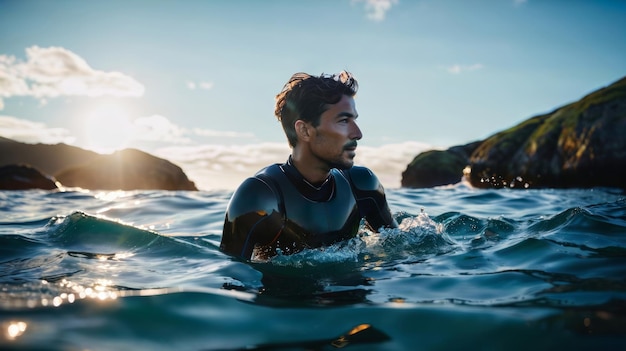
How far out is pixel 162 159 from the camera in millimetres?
26281

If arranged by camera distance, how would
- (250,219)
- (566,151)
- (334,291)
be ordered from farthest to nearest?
(566,151), (250,219), (334,291)

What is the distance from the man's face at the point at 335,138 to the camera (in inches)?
189

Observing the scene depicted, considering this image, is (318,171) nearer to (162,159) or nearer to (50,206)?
(50,206)

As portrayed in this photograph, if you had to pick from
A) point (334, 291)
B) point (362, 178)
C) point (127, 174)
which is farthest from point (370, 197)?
point (127, 174)

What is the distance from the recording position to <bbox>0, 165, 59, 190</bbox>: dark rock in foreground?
20422 mm

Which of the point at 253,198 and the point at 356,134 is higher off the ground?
the point at 356,134

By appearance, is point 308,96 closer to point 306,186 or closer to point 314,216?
point 306,186

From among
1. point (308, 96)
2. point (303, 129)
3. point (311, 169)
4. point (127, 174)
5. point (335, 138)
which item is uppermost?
point (308, 96)

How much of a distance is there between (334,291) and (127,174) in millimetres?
23522

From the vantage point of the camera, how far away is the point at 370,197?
5.45 metres

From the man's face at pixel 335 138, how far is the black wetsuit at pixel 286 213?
355 mm

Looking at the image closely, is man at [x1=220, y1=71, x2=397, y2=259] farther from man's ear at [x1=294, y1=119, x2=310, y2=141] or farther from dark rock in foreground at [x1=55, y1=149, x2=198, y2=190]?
dark rock in foreground at [x1=55, y1=149, x2=198, y2=190]

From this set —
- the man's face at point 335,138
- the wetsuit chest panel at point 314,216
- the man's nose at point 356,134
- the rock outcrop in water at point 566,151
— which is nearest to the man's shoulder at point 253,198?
the wetsuit chest panel at point 314,216

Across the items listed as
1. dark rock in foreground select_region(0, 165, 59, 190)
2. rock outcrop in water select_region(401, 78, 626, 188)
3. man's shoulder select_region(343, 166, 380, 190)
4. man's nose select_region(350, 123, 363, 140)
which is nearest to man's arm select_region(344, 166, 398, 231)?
man's shoulder select_region(343, 166, 380, 190)
